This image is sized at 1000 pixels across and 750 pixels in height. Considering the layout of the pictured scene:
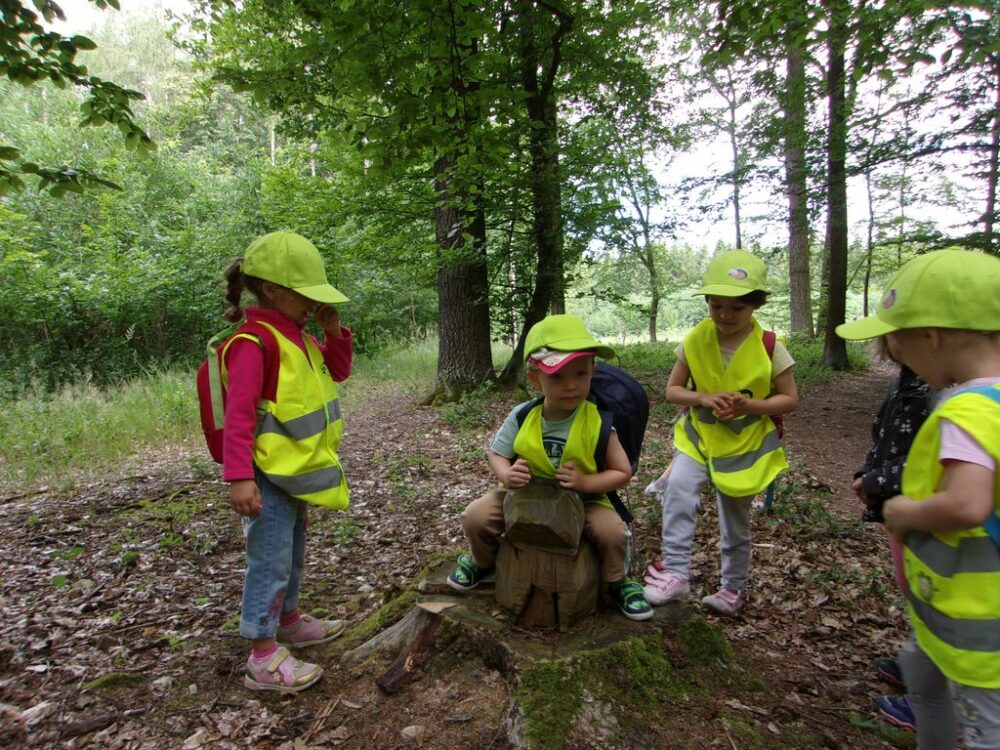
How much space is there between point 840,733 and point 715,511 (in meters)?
2.37

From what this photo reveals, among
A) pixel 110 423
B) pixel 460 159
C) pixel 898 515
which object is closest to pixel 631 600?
pixel 898 515

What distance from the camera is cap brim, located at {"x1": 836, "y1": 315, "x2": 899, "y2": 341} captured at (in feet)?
5.78

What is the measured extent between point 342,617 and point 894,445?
2.94 meters

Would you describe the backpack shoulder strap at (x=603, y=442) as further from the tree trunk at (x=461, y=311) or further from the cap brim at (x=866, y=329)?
the tree trunk at (x=461, y=311)

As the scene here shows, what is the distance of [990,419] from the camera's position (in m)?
1.44

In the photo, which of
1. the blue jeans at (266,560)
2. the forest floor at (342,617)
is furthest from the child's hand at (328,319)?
the forest floor at (342,617)

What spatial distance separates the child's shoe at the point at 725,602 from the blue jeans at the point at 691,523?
4 centimetres

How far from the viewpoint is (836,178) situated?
8.77 m

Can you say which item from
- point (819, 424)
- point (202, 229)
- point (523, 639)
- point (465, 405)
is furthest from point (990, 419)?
point (202, 229)

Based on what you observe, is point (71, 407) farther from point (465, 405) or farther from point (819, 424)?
point (819, 424)

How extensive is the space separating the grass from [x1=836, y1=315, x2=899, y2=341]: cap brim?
18.8ft

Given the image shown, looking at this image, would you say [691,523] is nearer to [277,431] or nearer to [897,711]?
[897,711]

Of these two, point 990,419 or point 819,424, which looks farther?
point 819,424

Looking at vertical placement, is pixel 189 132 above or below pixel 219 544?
above
